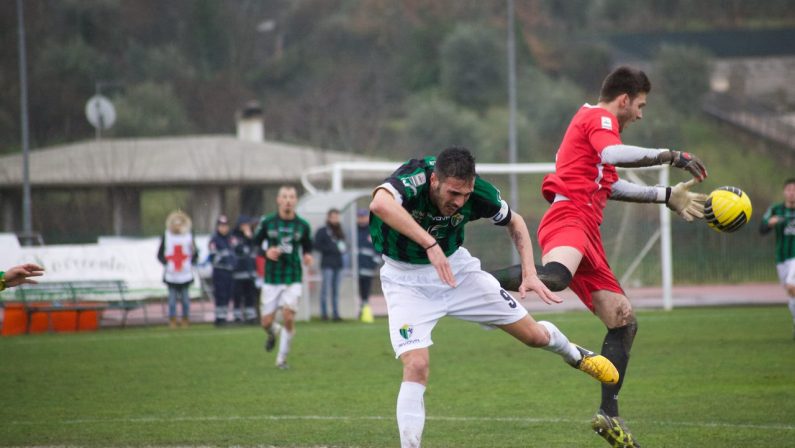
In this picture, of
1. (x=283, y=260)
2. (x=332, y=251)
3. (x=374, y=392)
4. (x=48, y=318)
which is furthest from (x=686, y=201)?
(x=48, y=318)

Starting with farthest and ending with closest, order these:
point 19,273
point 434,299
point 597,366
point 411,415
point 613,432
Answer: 1. point 597,366
2. point 613,432
3. point 434,299
4. point 19,273
5. point 411,415

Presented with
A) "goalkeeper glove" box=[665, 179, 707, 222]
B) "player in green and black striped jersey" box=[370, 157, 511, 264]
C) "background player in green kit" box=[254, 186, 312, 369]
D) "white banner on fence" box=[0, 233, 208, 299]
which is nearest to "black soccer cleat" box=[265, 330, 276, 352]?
"background player in green kit" box=[254, 186, 312, 369]

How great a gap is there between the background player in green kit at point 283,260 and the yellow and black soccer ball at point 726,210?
23.8 ft

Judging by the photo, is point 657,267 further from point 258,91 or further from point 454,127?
point 258,91

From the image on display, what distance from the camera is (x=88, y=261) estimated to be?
76.6 feet

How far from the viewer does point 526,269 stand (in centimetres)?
748

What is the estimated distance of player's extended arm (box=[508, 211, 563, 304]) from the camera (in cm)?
726

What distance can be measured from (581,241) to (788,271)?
30.4 feet

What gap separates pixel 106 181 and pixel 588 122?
87.0 ft

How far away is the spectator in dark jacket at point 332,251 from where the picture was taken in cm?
2219

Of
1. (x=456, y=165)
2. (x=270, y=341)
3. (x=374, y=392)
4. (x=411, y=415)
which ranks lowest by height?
(x=374, y=392)

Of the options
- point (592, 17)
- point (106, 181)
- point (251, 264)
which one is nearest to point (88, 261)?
point (251, 264)

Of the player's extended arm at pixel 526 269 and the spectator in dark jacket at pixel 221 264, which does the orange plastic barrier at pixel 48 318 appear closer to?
the spectator in dark jacket at pixel 221 264

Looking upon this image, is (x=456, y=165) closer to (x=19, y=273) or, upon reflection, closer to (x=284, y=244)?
(x=19, y=273)
